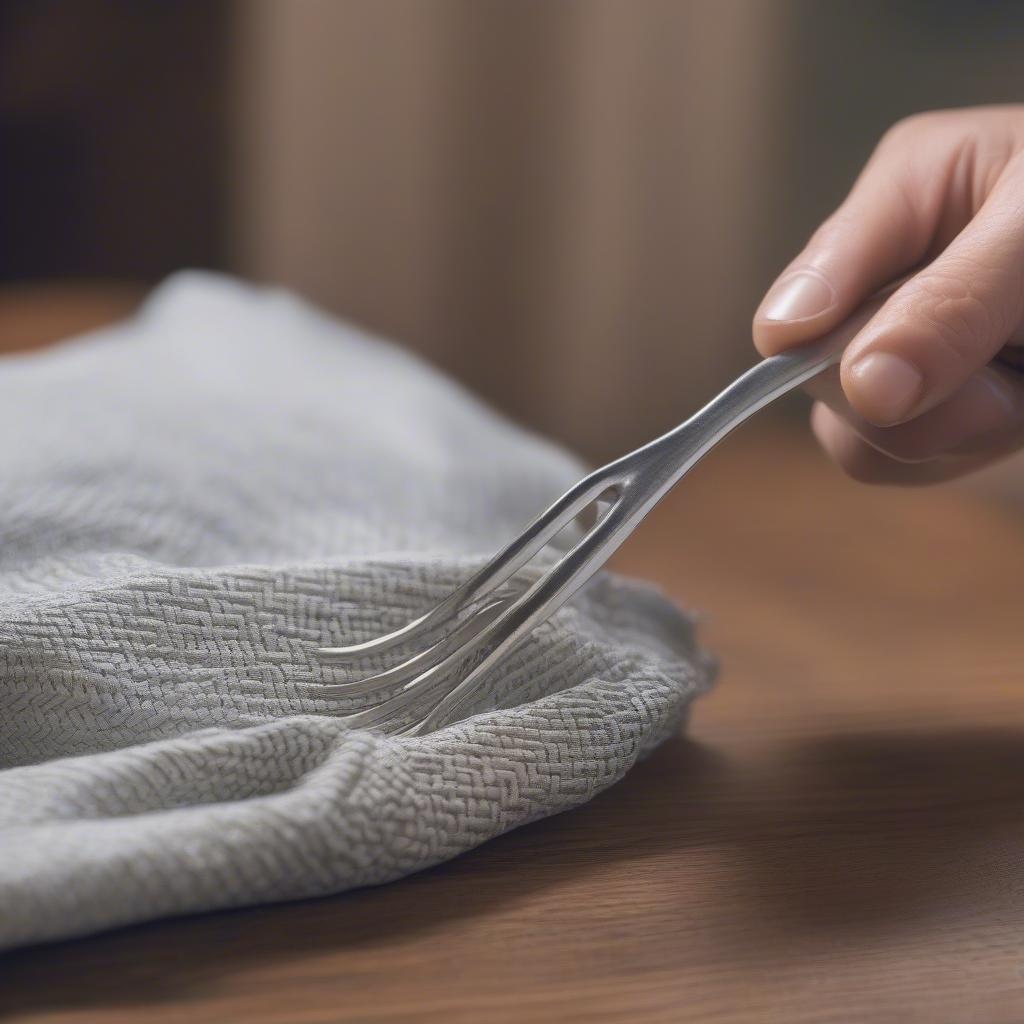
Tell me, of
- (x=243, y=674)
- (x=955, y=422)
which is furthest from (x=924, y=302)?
(x=243, y=674)

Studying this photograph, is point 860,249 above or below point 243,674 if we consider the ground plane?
above

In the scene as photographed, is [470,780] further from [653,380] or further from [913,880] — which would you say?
[653,380]

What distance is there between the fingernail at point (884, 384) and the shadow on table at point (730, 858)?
14 cm

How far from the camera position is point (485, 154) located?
2.32 metres

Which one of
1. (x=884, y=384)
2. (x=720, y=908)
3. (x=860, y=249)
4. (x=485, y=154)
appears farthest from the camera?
(x=485, y=154)

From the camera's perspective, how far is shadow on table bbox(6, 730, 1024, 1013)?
0.32 meters

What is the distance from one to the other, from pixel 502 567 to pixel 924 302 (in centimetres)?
19

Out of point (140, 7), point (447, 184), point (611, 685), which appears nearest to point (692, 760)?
A: point (611, 685)

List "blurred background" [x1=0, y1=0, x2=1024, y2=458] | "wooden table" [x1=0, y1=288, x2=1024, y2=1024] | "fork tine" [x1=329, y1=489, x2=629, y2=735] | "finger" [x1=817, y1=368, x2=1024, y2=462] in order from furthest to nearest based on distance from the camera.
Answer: "blurred background" [x1=0, y1=0, x2=1024, y2=458] → "finger" [x1=817, y1=368, x2=1024, y2=462] → "fork tine" [x1=329, y1=489, x2=629, y2=735] → "wooden table" [x1=0, y1=288, x2=1024, y2=1024]

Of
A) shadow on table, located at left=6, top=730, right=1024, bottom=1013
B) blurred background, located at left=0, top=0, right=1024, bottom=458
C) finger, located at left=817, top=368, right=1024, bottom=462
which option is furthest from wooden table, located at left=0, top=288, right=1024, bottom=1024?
blurred background, located at left=0, top=0, right=1024, bottom=458

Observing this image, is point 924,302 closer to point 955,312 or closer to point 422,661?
point 955,312

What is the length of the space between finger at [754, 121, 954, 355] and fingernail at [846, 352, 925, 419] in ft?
0.15

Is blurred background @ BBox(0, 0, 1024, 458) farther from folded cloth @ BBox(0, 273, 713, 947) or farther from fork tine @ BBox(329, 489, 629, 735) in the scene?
fork tine @ BBox(329, 489, 629, 735)

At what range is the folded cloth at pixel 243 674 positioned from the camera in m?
0.33
